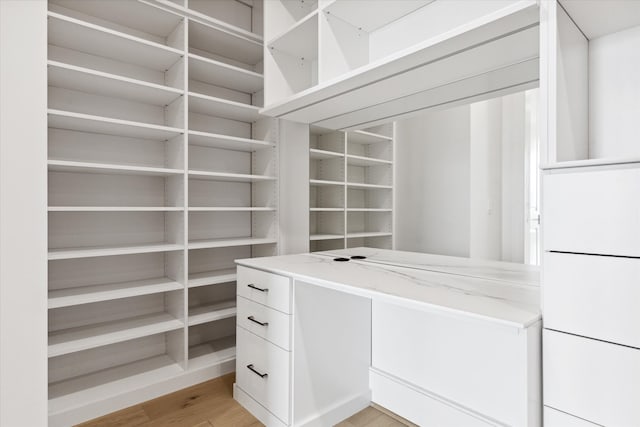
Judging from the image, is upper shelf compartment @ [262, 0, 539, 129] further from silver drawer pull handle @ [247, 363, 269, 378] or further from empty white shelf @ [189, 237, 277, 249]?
silver drawer pull handle @ [247, 363, 269, 378]

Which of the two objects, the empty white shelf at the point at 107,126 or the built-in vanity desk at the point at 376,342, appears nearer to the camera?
the built-in vanity desk at the point at 376,342

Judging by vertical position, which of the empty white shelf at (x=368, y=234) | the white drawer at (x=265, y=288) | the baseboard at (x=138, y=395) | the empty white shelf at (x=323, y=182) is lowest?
the baseboard at (x=138, y=395)

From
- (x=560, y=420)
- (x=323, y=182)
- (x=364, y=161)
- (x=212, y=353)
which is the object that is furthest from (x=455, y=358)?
(x=212, y=353)

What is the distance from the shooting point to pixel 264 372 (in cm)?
175

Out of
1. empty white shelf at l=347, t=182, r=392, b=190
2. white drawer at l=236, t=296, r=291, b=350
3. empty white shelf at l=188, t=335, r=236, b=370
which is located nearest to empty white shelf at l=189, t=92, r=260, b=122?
empty white shelf at l=347, t=182, r=392, b=190

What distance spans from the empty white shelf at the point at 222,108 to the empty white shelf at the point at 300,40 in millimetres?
421

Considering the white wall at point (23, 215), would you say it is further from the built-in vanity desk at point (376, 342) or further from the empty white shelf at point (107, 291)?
the built-in vanity desk at point (376, 342)

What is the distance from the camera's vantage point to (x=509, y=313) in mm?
946

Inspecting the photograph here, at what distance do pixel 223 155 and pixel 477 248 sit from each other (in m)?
1.81

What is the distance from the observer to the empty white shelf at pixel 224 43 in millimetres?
2209

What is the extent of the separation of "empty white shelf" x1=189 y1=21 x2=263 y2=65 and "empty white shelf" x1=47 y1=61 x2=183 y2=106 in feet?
1.54

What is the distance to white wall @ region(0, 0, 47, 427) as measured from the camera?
149 centimetres

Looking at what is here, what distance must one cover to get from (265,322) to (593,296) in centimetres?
135

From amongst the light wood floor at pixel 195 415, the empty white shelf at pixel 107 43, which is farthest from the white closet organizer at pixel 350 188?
the empty white shelf at pixel 107 43
